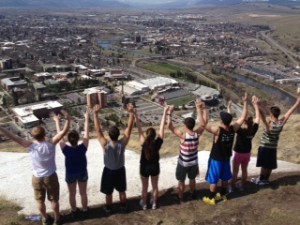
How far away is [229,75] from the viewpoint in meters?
76.1

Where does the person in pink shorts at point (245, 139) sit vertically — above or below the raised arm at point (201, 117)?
below

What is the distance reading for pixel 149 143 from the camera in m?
5.47

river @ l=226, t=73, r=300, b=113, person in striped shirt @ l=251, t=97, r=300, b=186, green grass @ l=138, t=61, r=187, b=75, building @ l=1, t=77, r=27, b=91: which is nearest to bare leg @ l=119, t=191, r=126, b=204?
person in striped shirt @ l=251, t=97, r=300, b=186

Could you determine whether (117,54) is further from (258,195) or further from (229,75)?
(258,195)

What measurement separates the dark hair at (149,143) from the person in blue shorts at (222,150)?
2.74 ft

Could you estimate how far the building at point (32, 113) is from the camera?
42.0 meters

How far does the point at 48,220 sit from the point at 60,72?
68.8 m

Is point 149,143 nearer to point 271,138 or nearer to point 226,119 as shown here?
point 226,119

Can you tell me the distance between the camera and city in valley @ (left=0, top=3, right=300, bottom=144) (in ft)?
Result: 160

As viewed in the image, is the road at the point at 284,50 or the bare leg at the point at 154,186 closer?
the bare leg at the point at 154,186

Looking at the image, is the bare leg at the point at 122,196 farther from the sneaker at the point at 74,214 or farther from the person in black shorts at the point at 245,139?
the person in black shorts at the point at 245,139

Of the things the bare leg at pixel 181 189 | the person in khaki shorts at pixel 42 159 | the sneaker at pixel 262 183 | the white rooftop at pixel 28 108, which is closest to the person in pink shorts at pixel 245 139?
the sneaker at pixel 262 183

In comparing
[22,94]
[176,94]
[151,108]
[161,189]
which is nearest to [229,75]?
[176,94]

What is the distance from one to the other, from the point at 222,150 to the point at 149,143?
42.5 inches
